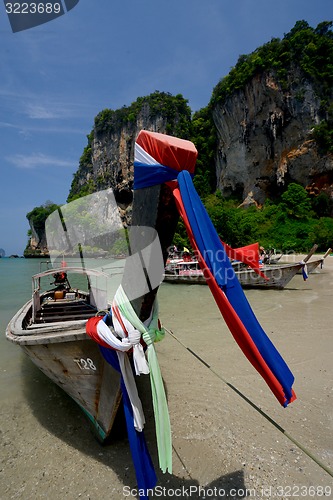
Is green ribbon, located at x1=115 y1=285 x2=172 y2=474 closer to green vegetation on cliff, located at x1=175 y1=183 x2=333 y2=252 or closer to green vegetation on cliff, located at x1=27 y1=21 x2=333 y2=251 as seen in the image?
green vegetation on cliff, located at x1=175 y1=183 x2=333 y2=252

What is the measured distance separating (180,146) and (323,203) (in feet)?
132

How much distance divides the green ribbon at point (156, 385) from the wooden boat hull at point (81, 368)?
2.49 feet

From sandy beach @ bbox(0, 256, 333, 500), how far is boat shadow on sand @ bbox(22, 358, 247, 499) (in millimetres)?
13

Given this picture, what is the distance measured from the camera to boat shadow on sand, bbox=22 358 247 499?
3.34m

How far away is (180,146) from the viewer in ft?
8.67

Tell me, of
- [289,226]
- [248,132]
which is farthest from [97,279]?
[248,132]

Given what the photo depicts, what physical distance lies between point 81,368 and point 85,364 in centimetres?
12

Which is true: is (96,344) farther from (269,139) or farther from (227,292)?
(269,139)

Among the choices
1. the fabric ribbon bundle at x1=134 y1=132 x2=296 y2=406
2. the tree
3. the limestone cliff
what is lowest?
the fabric ribbon bundle at x1=134 y1=132 x2=296 y2=406

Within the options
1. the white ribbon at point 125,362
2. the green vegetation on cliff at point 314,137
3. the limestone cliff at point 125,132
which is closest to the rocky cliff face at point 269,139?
the green vegetation on cliff at point 314,137

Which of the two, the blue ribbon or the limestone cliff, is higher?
the limestone cliff

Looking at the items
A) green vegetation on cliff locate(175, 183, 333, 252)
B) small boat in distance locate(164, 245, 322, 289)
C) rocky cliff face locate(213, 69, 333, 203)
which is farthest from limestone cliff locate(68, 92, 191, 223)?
small boat in distance locate(164, 245, 322, 289)

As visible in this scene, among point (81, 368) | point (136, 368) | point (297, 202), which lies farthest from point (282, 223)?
point (136, 368)

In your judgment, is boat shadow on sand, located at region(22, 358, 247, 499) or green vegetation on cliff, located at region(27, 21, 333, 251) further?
green vegetation on cliff, located at region(27, 21, 333, 251)
